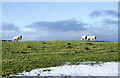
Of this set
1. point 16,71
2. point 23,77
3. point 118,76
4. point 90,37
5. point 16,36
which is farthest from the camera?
point 90,37

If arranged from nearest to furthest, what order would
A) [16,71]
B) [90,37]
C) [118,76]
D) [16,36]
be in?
[118,76], [16,71], [16,36], [90,37]

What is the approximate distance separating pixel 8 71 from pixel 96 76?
9313 mm

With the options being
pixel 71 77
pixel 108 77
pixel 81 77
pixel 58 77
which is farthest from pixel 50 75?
pixel 108 77

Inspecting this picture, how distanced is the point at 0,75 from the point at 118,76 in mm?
11745

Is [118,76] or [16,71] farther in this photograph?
Answer: [16,71]

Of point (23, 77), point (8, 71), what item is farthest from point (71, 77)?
point (8, 71)

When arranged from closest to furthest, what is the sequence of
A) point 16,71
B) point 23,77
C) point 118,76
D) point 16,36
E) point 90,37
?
point 23,77
point 118,76
point 16,71
point 16,36
point 90,37

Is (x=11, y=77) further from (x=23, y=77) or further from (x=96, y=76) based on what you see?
(x=96, y=76)

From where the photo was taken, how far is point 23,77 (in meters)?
13.9

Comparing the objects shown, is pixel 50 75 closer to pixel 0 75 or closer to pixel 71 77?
pixel 71 77

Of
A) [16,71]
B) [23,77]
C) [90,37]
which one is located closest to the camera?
[23,77]

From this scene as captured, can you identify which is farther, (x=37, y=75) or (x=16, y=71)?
(x=16, y=71)

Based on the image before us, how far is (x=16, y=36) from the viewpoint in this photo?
57000 millimetres

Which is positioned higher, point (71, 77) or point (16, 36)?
point (16, 36)
